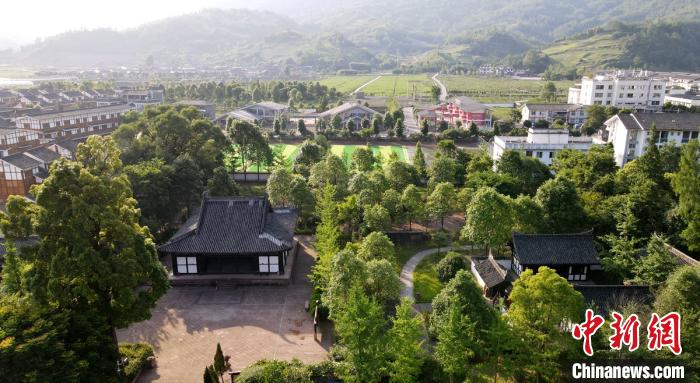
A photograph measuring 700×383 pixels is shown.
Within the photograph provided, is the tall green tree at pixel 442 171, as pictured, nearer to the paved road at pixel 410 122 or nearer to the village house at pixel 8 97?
the paved road at pixel 410 122

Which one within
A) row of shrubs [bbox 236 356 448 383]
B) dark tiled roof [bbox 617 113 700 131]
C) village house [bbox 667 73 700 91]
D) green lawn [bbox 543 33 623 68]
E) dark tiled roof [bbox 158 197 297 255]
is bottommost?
row of shrubs [bbox 236 356 448 383]

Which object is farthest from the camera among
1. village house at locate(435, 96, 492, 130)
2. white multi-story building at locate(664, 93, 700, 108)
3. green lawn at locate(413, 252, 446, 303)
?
village house at locate(435, 96, 492, 130)

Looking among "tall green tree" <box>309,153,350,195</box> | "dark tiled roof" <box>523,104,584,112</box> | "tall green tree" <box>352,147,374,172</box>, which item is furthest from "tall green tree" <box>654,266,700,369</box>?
"dark tiled roof" <box>523,104,584,112</box>

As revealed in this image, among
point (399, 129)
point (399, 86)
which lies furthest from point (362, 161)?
point (399, 86)

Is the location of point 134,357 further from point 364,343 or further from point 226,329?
point 364,343

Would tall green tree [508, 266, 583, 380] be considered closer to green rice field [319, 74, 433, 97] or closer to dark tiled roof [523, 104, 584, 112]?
dark tiled roof [523, 104, 584, 112]

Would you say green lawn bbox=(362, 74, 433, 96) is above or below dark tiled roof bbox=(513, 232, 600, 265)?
above
